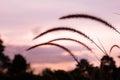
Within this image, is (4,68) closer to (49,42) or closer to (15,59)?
(15,59)

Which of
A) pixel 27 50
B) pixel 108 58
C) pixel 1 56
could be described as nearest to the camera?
pixel 108 58

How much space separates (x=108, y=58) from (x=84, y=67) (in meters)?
0.93

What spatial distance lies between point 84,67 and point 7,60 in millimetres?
88392

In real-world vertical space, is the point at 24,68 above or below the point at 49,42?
above

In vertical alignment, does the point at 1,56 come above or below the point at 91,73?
above

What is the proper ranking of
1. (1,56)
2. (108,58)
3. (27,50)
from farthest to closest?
(1,56), (27,50), (108,58)

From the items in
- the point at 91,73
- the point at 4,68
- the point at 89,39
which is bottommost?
the point at 91,73

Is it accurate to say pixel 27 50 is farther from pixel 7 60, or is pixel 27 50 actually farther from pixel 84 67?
pixel 7 60

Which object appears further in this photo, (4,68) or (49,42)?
(4,68)

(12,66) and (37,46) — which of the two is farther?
(12,66)

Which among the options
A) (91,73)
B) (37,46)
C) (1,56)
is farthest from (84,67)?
(1,56)

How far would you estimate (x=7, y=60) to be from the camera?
96.5m

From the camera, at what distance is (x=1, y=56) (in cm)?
9506

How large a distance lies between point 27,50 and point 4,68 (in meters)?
87.6
